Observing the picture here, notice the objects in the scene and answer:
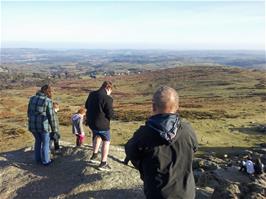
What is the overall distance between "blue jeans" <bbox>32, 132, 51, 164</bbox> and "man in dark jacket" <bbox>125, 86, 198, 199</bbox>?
24.8 feet

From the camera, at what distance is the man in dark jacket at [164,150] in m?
5.65

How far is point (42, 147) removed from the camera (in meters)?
13.2

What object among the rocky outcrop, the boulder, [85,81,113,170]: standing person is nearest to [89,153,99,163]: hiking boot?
the rocky outcrop

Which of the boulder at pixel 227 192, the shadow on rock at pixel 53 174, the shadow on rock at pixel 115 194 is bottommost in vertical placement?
the shadow on rock at pixel 53 174

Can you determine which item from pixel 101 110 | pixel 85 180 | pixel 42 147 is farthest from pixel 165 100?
pixel 42 147

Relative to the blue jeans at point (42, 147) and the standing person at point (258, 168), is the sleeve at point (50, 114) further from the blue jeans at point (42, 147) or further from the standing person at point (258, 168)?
the standing person at point (258, 168)

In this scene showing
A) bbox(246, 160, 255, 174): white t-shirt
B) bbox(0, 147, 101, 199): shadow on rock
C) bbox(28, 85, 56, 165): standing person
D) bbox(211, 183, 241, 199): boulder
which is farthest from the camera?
bbox(246, 160, 255, 174): white t-shirt

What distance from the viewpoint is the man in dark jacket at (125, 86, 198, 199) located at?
5648 millimetres

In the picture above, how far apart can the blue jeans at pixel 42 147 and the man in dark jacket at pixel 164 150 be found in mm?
7553

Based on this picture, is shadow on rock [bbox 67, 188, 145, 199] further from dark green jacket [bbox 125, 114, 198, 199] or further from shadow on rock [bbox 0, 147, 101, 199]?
dark green jacket [bbox 125, 114, 198, 199]

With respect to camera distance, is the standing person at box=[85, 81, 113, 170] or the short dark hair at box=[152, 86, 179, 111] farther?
the standing person at box=[85, 81, 113, 170]

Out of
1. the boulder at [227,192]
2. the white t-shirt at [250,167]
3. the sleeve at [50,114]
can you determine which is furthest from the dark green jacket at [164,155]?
the white t-shirt at [250,167]

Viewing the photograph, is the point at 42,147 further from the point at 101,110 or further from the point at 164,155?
the point at 164,155

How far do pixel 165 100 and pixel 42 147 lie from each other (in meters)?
8.33
